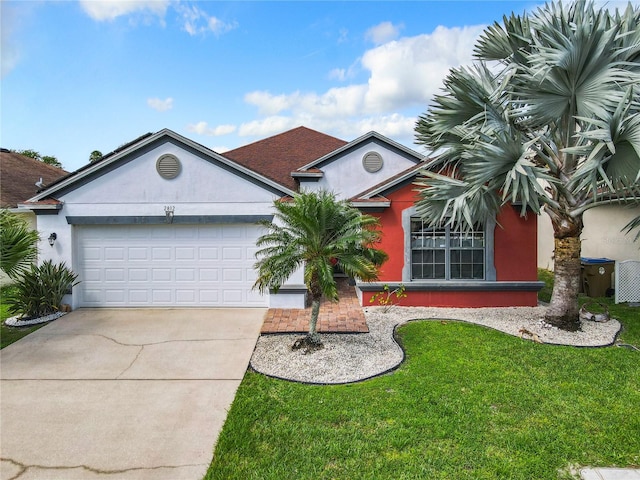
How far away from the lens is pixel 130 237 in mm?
10172

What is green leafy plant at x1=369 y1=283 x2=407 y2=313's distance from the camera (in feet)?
32.8

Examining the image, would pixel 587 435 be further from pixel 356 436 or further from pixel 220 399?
pixel 220 399

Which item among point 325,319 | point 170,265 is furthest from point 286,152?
point 325,319

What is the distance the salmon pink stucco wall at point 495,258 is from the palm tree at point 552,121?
49.4 inches

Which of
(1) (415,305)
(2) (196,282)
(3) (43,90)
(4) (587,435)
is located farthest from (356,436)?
(3) (43,90)

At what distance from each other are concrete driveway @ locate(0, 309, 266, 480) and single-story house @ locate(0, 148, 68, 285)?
6.71 metres

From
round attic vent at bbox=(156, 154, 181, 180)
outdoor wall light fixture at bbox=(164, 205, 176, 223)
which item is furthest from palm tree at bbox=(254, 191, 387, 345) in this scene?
round attic vent at bbox=(156, 154, 181, 180)

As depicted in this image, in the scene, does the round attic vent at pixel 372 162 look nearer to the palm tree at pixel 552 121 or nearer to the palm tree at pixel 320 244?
the palm tree at pixel 552 121

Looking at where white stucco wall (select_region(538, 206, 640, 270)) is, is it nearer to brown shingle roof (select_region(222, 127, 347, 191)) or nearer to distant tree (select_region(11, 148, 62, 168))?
brown shingle roof (select_region(222, 127, 347, 191))

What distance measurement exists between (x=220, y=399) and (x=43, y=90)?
38.8 ft

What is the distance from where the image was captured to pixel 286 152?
704 inches

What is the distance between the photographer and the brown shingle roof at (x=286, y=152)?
16391mm

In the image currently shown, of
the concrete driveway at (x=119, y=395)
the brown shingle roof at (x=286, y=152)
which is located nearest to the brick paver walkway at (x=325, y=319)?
the concrete driveway at (x=119, y=395)

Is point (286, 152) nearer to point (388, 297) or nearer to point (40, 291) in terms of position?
point (388, 297)
